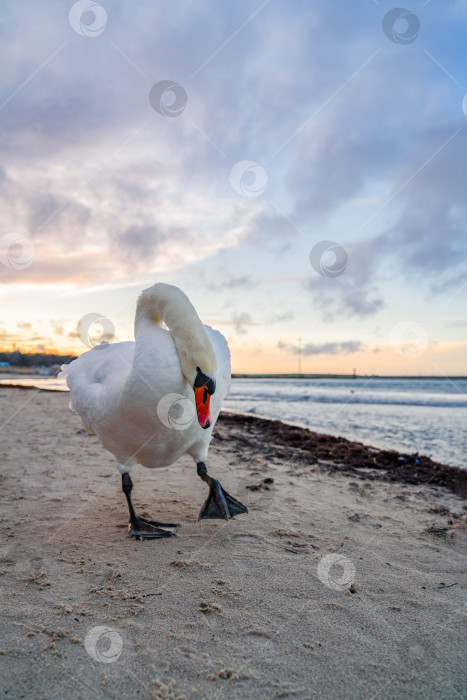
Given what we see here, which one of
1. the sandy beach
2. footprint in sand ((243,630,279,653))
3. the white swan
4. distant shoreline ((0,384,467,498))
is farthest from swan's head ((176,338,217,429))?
distant shoreline ((0,384,467,498))

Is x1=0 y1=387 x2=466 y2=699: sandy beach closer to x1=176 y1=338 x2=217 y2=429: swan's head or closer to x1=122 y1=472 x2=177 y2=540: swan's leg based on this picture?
x1=122 y1=472 x2=177 y2=540: swan's leg

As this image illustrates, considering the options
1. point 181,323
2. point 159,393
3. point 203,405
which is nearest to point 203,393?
point 203,405

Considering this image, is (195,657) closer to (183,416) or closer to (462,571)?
(183,416)

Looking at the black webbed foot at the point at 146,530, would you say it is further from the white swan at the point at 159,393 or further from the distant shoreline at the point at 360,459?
the distant shoreline at the point at 360,459

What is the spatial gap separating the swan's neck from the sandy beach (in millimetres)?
1497

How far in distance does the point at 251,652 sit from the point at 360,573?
1.26 m

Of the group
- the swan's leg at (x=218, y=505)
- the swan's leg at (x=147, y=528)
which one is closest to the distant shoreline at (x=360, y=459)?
the swan's leg at (x=218, y=505)

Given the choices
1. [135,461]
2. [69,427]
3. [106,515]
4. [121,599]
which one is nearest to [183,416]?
[135,461]

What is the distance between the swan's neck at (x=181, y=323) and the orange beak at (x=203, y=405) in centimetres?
11

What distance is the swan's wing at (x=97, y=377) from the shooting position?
13.3ft

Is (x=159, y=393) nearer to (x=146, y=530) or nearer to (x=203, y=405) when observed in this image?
(x=203, y=405)

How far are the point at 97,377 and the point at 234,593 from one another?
2.55 m

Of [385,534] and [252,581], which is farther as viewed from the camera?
[385,534]

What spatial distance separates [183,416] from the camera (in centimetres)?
370
